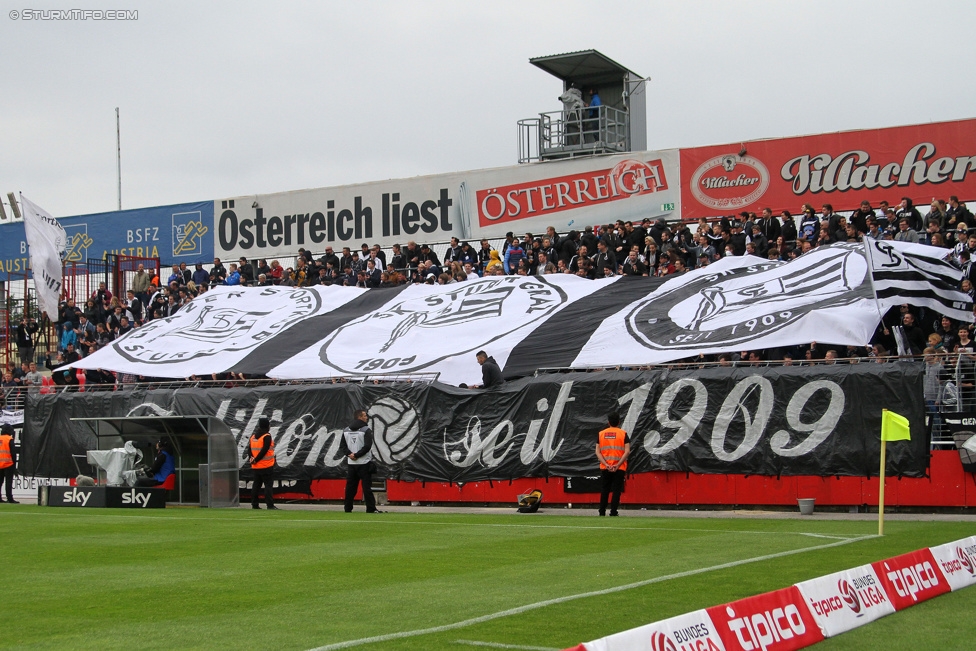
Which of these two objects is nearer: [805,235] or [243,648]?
[243,648]

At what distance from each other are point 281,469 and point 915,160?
1698 centimetres

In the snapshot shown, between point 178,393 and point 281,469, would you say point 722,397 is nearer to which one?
point 281,469

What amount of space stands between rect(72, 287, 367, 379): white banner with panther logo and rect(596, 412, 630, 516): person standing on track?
11687 mm

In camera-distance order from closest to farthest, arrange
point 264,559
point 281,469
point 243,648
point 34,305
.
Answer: point 243,648 → point 264,559 → point 281,469 → point 34,305

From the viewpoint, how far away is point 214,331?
2991 centimetres

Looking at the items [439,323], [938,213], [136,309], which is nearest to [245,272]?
[136,309]

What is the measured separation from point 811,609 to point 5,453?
2194 cm

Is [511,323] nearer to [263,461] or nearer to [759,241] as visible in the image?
[759,241]

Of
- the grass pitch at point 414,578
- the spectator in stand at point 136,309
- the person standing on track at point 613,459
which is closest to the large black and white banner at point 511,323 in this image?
the person standing on track at point 613,459

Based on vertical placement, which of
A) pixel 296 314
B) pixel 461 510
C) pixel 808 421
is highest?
pixel 296 314

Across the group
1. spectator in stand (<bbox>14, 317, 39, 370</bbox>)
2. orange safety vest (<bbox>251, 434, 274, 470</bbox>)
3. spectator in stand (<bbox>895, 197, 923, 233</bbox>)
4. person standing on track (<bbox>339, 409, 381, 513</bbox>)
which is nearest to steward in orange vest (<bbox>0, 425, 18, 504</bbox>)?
orange safety vest (<bbox>251, 434, 274, 470</bbox>)

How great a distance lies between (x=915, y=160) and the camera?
27.7 m

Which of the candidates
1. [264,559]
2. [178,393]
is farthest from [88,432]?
[264,559]

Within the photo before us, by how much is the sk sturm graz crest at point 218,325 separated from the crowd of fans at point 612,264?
102 cm
